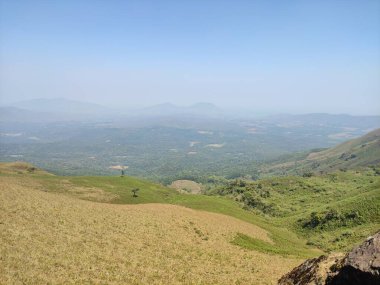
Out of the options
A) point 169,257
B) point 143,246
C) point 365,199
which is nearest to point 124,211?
point 143,246

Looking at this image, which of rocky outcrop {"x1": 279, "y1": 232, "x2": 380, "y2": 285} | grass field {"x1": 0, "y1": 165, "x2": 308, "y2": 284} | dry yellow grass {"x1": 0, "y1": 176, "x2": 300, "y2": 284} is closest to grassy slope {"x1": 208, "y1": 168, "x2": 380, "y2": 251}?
grass field {"x1": 0, "y1": 165, "x2": 308, "y2": 284}

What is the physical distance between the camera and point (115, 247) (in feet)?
98.7

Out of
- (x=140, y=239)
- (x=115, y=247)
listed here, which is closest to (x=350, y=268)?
(x=115, y=247)

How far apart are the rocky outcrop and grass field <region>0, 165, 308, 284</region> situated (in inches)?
235

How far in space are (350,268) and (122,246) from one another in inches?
796

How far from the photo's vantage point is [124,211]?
44375mm

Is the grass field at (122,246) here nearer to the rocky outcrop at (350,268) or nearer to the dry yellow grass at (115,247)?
the dry yellow grass at (115,247)

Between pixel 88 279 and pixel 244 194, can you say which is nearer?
pixel 88 279

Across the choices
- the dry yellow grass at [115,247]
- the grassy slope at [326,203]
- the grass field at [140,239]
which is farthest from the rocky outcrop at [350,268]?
the grassy slope at [326,203]

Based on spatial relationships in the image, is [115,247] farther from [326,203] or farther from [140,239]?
[326,203]

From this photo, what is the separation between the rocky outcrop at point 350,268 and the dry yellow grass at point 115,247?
246 inches

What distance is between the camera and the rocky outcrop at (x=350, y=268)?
48.3 ft

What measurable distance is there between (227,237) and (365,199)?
3634 cm

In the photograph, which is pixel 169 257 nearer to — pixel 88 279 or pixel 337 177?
pixel 88 279
